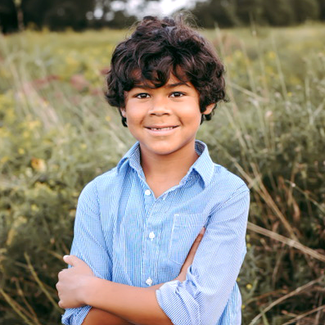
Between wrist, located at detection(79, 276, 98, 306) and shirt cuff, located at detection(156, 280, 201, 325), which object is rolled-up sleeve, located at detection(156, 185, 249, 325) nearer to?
shirt cuff, located at detection(156, 280, 201, 325)

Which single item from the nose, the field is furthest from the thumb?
the field

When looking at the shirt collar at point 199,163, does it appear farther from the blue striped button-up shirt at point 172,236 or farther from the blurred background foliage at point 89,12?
the blurred background foliage at point 89,12

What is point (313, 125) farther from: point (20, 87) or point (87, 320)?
point (20, 87)

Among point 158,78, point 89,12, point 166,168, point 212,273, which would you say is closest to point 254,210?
point 166,168

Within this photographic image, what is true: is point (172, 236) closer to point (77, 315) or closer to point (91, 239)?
point (91, 239)

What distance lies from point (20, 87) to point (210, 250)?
182 inches

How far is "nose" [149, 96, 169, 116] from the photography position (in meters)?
1.73

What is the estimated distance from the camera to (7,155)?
4.14 meters

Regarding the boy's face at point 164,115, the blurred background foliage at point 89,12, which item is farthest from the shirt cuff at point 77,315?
the blurred background foliage at point 89,12

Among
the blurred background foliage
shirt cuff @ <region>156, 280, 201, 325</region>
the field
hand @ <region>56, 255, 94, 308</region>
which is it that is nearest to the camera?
shirt cuff @ <region>156, 280, 201, 325</region>

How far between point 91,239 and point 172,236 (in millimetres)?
302

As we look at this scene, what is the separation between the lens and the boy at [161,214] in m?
1.66

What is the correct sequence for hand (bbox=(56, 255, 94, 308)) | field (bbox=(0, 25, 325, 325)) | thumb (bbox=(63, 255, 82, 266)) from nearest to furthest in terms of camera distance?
hand (bbox=(56, 255, 94, 308)), thumb (bbox=(63, 255, 82, 266)), field (bbox=(0, 25, 325, 325))

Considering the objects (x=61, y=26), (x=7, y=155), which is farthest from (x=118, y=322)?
(x=61, y=26)
